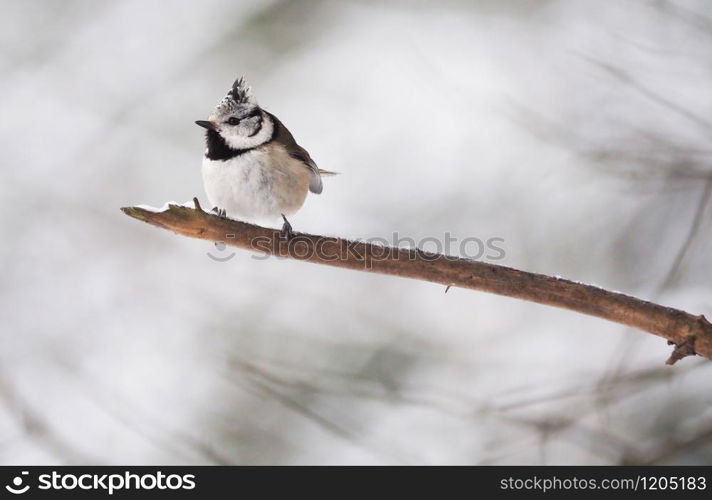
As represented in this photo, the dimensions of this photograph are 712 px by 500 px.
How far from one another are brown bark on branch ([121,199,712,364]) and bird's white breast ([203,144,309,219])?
613 mm

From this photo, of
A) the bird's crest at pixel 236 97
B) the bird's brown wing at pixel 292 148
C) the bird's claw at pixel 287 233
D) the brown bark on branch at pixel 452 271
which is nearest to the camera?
the brown bark on branch at pixel 452 271

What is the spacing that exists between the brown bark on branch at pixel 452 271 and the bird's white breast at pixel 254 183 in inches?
24.1

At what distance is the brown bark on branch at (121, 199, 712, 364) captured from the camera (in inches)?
97.7

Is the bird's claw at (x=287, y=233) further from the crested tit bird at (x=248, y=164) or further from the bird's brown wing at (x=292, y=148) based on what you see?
the bird's brown wing at (x=292, y=148)

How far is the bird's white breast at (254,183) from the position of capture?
354 cm

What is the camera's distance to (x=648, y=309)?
2514 mm

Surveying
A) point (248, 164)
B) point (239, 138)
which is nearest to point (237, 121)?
point (239, 138)

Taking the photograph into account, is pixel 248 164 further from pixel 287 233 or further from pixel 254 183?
pixel 287 233

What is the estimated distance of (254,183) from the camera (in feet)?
11.6

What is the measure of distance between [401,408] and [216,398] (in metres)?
1.27

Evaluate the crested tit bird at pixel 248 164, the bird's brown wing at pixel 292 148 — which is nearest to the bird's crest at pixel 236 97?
the crested tit bird at pixel 248 164

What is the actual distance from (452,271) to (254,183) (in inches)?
50.5

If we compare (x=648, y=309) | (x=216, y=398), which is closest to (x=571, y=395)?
(x=648, y=309)

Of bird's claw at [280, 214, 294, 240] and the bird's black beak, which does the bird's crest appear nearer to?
the bird's black beak
